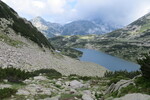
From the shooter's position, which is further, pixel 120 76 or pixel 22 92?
pixel 120 76

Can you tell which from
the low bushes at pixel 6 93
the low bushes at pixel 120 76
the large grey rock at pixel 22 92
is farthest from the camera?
the low bushes at pixel 120 76

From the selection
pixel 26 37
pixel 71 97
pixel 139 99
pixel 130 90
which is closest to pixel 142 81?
pixel 130 90

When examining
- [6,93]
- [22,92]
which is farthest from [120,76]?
[6,93]

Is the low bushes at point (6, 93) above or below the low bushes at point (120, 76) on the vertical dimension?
below

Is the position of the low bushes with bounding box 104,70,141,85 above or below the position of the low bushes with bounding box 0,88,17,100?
above

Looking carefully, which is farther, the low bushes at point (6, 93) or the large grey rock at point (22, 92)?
the large grey rock at point (22, 92)

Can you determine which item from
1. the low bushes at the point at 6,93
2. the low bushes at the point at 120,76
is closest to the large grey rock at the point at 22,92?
the low bushes at the point at 6,93

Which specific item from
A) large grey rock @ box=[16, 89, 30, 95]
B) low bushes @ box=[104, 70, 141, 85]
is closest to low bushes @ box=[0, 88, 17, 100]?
large grey rock @ box=[16, 89, 30, 95]

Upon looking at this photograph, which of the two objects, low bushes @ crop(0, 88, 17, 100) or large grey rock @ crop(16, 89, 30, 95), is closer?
low bushes @ crop(0, 88, 17, 100)

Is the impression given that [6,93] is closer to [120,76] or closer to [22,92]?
[22,92]

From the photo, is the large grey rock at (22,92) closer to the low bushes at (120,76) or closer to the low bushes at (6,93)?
the low bushes at (6,93)

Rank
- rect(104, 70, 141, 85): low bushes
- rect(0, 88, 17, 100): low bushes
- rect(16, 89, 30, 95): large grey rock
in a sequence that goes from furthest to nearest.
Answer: rect(104, 70, 141, 85): low bushes < rect(16, 89, 30, 95): large grey rock < rect(0, 88, 17, 100): low bushes

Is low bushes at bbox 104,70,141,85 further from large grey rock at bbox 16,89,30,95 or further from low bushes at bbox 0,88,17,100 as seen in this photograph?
low bushes at bbox 0,88,17,100

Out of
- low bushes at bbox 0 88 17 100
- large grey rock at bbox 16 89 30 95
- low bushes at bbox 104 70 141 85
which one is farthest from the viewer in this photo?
low bushes at bbox 104 70 141 85
